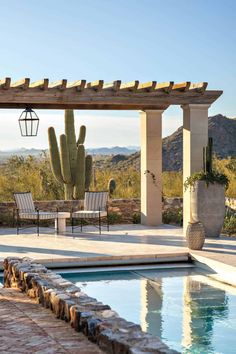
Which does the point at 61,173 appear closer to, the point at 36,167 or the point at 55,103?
the point at 36,167

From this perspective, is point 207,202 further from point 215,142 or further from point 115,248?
point 215,142

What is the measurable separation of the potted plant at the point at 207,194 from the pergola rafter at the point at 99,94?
4.09ft

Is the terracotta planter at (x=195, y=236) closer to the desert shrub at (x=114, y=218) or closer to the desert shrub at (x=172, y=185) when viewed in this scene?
the desert shrub at (x=114, y=218)

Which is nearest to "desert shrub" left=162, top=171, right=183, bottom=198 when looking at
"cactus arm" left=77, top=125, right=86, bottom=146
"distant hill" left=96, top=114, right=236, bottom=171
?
"cactus arm" left=77, top=125, right=86, bottom=146

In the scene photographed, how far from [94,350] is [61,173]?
12341 mm

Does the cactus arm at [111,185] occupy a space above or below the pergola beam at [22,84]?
below

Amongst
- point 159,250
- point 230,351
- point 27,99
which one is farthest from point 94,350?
point 27,99

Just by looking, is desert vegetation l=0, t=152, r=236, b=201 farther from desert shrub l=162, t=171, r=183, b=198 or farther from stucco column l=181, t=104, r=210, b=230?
stucco column l=181, t=104, r=210, b=230

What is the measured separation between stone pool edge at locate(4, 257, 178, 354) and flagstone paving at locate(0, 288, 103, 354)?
8 cm

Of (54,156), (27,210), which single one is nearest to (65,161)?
(54,156)

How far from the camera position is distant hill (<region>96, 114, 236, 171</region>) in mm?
42656

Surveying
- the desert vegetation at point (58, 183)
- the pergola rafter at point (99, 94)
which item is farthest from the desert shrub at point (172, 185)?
the pergola rafter at point (99, 94)

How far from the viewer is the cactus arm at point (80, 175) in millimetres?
17594

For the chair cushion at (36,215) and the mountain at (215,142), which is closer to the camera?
the chair cushion at (36,215)
